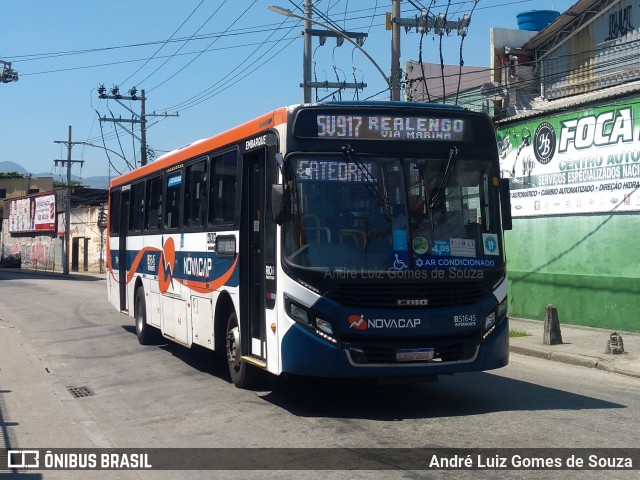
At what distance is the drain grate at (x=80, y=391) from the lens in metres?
11.0

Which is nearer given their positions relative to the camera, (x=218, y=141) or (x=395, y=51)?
(x=218, y=141)

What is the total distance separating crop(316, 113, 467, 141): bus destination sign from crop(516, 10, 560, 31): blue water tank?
63.3 feet

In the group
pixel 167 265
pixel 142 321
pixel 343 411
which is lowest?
pixel 343 411

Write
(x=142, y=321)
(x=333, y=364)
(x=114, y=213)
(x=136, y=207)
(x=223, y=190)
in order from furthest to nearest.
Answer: (x=114, y=213) → (x=136, y=207) → (x=142, y=321) → (x=223, y=190) → (x=333, y=364)

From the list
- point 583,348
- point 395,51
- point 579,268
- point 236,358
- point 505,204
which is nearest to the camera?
point 505,204

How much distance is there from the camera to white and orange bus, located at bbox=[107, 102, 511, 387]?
851cm

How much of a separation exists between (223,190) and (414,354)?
12.4ft

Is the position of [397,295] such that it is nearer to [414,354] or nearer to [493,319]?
[414,354]

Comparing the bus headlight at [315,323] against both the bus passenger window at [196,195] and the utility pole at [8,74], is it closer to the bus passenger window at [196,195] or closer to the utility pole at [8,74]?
the bus passenger window at [196,195]

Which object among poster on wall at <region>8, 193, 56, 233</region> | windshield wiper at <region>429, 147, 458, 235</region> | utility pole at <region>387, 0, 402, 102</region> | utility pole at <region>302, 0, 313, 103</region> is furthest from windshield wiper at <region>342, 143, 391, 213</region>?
poster on wall at <region>8, 193, 56, 233</region>

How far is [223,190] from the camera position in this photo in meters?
11.0

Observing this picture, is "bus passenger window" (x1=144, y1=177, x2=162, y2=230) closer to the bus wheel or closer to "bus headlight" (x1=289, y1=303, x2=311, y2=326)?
the bus wheel

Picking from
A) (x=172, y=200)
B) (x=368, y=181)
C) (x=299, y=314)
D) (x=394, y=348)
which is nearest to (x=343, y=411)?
(x=394, y=348)

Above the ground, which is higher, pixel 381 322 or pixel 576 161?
pixel 576 161
